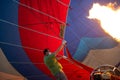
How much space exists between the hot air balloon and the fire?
11 centimetres

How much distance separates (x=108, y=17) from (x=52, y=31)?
1229mm

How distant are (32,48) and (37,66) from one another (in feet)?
1.63

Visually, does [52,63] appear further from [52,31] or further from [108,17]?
[108,17]

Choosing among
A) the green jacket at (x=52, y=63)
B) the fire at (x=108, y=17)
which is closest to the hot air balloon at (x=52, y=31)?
the fire at (x=108, y=17)

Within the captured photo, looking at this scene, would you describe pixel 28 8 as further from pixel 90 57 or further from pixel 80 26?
pixel 90 57

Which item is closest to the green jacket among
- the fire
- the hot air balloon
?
the hot air balloon

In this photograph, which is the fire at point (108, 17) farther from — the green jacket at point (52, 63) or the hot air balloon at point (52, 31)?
the green jacket at point (52, 63)

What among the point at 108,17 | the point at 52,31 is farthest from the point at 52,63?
the point at 108,17

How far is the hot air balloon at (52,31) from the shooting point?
634cm

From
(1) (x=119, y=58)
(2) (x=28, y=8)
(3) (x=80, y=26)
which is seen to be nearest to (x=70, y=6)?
(3) (x=80, y=26)

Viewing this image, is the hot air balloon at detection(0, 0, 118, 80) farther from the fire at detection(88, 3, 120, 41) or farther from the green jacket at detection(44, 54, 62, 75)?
the green jacket at detection(44, 54, 62, 75)

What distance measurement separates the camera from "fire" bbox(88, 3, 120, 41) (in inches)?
247

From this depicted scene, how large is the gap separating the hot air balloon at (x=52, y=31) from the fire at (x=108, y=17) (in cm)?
11

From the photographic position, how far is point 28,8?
6.43 metres
